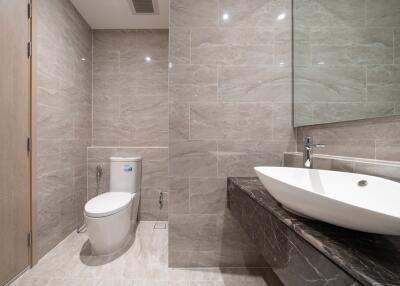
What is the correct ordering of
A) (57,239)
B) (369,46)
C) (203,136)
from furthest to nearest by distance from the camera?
1. (57,239)
2. (203,136)
3. (369,46)

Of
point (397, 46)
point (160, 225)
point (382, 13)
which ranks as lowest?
point (160, 225)

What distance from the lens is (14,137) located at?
1.32 meters

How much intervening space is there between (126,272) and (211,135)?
1.17 metres

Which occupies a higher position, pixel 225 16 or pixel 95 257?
pixel 225 16

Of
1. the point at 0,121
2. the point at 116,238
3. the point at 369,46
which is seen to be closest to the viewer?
the point at 369,46

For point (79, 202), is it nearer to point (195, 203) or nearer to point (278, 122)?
point (195, 203)

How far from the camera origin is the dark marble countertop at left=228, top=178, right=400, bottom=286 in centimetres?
37

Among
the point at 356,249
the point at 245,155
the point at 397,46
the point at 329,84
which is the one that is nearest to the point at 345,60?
the point at 329,84

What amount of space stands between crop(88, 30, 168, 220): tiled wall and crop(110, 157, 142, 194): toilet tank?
338 millimetres

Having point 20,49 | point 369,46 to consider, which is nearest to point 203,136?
point 369,46

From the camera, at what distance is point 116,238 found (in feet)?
5.28

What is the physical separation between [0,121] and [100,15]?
1.54 meters

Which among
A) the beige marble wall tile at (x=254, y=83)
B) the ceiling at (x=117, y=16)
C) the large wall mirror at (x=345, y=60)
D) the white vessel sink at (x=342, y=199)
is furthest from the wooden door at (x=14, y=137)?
the large wall mirror at (x=345, y=60)

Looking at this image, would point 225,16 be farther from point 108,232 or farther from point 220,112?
point 108,232
